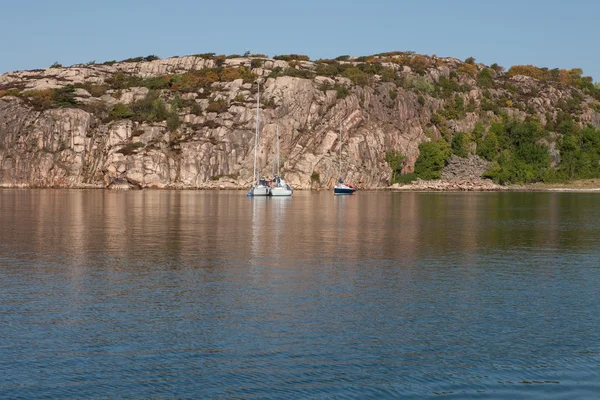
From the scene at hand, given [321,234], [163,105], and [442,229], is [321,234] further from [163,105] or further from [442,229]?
[163,105]

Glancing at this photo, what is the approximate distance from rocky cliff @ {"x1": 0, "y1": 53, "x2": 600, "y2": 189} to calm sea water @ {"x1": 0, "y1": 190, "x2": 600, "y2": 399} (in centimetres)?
10830

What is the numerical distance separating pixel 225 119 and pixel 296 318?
137m

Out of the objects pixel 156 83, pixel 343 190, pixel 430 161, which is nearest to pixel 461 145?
pixel 430 161

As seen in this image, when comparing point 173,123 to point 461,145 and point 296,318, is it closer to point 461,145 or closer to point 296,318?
point 461,145

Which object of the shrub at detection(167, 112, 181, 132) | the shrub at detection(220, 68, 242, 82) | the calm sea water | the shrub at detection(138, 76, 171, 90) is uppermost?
the shrub at detection(220, 68, 242, 82)

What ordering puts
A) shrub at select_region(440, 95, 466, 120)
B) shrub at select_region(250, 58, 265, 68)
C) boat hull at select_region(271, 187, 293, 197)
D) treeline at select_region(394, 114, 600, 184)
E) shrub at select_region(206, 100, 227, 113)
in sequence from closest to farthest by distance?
boat hull at select_region(271, 187, 293, 197) < shrub at select_region(206, 100, 227, 113) < treeline at select_region(394, 114, 600, 184) < shrub at select_region(440, 95, 466, 120) < shrub at select_region(250, 58, 265, 68)

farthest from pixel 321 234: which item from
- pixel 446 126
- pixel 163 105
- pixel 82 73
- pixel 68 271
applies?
pixel 82 73

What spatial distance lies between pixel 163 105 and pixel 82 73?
3535 cm

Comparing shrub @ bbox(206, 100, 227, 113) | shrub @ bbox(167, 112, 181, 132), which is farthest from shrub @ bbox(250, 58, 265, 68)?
shrub @ bbox(167, 112, 181, 132)

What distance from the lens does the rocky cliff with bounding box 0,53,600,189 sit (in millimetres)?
148625

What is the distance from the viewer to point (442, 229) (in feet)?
172

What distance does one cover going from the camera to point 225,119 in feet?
511

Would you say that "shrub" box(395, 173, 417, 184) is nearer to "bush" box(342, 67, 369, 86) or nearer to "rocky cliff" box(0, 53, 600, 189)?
"rocky cliff" box(0, 53, 600, 189)

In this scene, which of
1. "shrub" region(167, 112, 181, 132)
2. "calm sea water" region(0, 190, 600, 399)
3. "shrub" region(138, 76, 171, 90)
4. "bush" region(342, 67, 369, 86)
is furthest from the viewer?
"shrub" region(138, 76, 171, 90)
